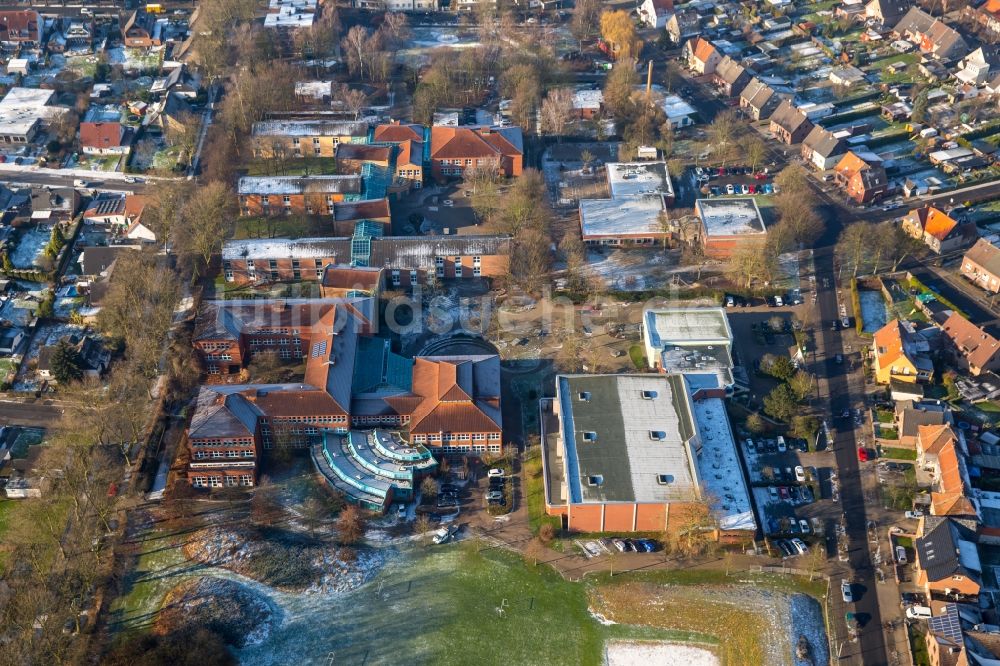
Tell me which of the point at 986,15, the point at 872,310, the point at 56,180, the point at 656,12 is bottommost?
the point at 56,180

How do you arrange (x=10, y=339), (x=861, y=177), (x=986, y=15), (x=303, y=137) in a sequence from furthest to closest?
(x=986, y=15), (x=303, y=137), (x=861, y=177), (x=10, y=339)

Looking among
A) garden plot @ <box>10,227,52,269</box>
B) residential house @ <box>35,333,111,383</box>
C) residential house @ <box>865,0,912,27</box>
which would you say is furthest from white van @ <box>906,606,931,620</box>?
residential house @ <box>865,0,912,27</box>

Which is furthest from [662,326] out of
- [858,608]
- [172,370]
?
[172,370]

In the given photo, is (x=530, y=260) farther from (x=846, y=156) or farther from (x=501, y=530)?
(x=846, y=156)

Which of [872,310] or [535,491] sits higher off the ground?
[872,310]

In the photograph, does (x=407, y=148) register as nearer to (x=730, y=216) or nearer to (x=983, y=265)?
(x=730, y=216)

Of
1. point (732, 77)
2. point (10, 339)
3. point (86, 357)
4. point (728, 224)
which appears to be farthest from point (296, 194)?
point (732, 77)

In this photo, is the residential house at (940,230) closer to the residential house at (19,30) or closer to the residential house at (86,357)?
the residential house at (86,357)

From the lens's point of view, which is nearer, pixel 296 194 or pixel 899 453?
pixel 899 453
